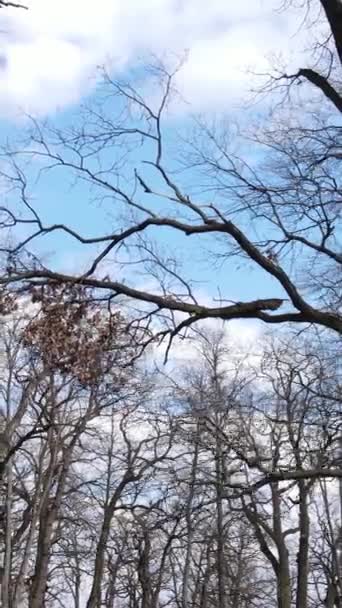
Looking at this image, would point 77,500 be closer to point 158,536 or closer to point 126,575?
point 158,536

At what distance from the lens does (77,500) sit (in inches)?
1160

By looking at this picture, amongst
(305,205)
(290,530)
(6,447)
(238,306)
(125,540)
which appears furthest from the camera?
(125,540)

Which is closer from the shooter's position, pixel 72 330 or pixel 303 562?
pixel 72 330

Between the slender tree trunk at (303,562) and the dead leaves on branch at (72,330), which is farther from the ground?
the slender tree trunk at (303,562)

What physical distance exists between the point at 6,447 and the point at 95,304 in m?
16.6

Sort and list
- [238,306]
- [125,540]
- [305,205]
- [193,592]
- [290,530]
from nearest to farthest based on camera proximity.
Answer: [238,306] → [305,205] → [290,530] → [125,540] → [193,592]

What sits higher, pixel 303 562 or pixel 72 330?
pixel 303 562

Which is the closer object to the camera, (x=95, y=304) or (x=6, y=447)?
(x=95, y=304)

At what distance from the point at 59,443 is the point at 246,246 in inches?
712

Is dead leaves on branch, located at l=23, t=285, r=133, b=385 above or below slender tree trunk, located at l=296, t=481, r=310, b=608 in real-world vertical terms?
below

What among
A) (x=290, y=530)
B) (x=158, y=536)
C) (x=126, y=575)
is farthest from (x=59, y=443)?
(x=126, y=575)

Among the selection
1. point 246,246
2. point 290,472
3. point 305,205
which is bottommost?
point 290,472

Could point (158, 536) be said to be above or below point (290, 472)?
above

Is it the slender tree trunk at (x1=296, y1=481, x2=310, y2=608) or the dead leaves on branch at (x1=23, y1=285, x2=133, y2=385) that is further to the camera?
the slender tree trunk at (x1=296, y1=481, x2=310, y2=608)
